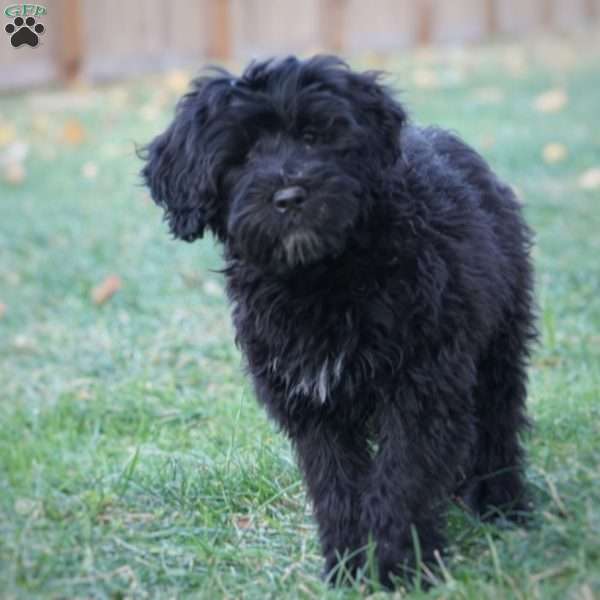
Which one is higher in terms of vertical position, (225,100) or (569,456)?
(225,100)

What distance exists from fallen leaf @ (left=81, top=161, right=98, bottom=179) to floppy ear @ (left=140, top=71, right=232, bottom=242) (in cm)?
788

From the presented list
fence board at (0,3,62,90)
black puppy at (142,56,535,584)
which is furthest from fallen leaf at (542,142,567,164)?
black puppy at (142,56,535,584)

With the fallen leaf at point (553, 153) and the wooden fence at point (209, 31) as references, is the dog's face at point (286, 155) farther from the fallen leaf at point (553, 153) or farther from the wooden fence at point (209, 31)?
the wooden fence at point (209, 31)

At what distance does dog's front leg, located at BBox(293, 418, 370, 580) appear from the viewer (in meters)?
4.23

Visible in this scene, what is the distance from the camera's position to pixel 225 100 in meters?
4.07

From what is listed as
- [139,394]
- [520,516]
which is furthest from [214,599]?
[139,394]

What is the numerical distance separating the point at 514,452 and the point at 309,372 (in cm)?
121

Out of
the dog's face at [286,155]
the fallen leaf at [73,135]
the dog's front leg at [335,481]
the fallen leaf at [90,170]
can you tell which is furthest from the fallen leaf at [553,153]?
the dog's front leg at [335,481]

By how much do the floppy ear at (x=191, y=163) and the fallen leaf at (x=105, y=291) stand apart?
367cm

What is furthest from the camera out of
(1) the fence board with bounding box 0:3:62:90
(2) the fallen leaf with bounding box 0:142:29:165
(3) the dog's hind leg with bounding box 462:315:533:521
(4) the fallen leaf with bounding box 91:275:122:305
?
(1) the fence board with bounding box 0:3:62:90

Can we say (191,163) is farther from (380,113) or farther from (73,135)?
(73,135)

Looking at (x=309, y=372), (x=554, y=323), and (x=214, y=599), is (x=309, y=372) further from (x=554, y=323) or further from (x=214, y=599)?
(x=554, y=323)

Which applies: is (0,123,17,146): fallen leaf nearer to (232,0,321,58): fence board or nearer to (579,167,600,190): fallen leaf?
(232,0,321,58): fence board

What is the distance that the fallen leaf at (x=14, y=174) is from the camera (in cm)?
1205
